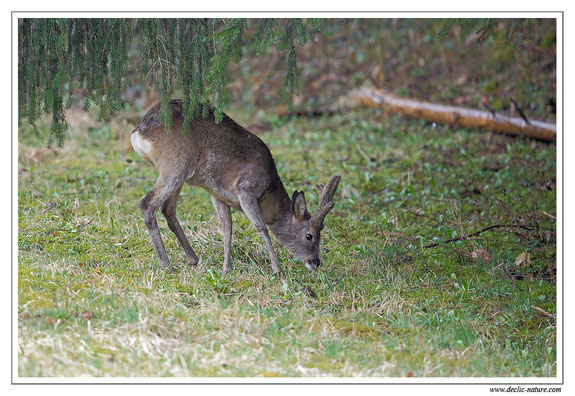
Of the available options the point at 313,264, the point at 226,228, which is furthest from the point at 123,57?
the point at 313,264

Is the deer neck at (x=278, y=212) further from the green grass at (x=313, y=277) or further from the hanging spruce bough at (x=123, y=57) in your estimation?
the hanging spruce bough at (x=123, y=57)

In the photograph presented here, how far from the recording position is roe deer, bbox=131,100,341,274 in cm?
720

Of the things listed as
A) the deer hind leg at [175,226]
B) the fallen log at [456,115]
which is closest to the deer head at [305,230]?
the deer hind leg at [175,226]

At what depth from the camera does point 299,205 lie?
25.5 ft

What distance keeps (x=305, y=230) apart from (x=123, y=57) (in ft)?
8.50

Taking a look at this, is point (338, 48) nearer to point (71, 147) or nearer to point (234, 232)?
point (71, 147)

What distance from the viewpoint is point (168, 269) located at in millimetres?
7152

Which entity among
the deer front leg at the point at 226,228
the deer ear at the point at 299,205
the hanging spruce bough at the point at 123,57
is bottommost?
the deer front leg at the point at 226,228

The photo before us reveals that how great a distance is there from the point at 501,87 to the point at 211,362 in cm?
1135

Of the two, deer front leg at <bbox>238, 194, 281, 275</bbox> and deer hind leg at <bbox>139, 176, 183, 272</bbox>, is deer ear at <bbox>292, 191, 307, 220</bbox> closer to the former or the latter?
deer front leg at <bbox>238, 194, 281, 275</bbox>

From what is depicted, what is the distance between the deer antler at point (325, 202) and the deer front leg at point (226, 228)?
35.1 inches

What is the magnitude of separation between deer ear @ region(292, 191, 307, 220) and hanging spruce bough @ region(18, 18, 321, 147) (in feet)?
3.55

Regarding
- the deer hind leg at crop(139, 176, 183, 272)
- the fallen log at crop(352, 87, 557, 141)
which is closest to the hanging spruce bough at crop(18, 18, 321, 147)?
the deer hind leg at crop(139, 176, 183, 272)

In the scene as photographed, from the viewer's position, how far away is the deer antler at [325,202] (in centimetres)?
741
